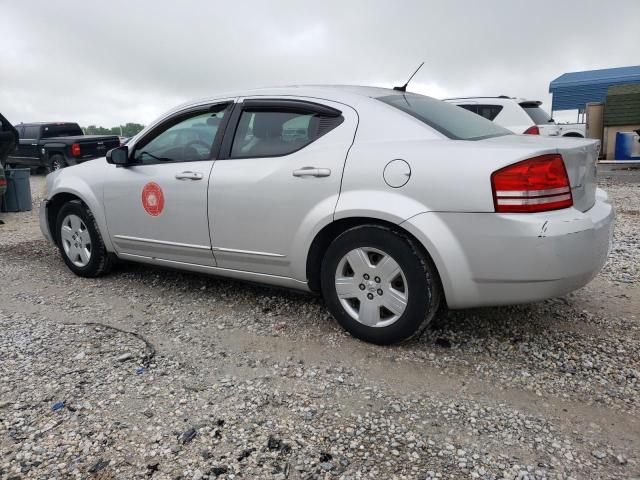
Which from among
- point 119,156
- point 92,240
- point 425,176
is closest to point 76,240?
point 92,240

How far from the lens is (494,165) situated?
2633 mm

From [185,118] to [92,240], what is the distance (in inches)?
57.4

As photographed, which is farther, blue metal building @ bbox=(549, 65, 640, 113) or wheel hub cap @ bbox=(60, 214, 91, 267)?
blue metal building @ bbox=(549, 65, 640, 113)

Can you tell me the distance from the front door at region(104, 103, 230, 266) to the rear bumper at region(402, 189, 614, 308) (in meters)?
1.65

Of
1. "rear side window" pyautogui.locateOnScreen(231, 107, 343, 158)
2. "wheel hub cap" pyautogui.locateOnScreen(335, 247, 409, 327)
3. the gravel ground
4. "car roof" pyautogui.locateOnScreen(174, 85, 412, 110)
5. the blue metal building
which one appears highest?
the blue metal building

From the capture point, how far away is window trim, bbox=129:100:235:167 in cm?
373

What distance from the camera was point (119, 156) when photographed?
13.6ft

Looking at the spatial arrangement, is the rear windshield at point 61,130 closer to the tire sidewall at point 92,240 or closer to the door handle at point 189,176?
the tire sidewall at point 92,240

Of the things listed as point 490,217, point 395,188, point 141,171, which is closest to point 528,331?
point 490,217

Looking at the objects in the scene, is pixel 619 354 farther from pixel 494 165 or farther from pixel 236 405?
pixel 236 405

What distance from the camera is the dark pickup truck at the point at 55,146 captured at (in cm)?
1451

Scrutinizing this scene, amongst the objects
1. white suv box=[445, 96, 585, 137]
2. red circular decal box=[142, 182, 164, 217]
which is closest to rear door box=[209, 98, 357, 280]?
red circular decal box=[142, 182, 164, 217]

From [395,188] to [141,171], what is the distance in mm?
2225

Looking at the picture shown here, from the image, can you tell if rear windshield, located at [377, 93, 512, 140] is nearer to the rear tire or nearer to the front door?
the front door
